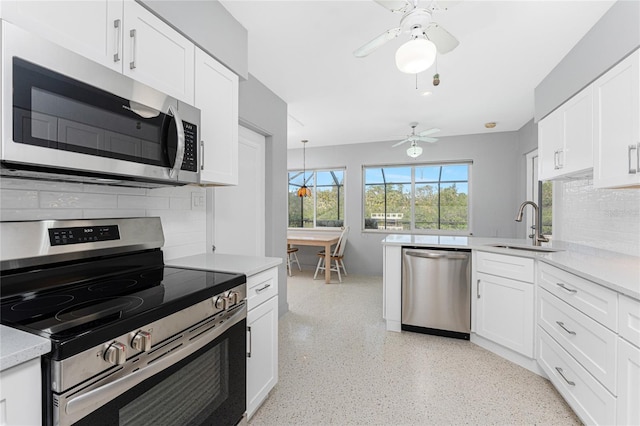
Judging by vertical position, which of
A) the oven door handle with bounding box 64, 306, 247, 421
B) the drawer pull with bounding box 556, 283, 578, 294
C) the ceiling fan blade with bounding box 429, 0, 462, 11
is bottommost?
the oven door handle with bounding box 64, 306, 247, 421

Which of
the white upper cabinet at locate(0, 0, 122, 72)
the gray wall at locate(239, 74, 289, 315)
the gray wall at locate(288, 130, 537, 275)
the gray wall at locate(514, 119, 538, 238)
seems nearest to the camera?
the white upper cabinet at locate(0, 0, 122, 72)

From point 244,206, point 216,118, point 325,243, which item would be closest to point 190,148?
point 216,118

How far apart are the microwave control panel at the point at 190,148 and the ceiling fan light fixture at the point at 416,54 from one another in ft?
3.68

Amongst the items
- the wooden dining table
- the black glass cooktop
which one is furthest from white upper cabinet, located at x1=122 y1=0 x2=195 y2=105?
the wooden dining table

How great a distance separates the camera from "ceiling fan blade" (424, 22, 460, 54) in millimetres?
1564

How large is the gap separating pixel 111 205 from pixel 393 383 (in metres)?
2.09

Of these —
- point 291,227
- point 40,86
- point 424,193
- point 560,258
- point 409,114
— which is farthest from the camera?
point 291,227

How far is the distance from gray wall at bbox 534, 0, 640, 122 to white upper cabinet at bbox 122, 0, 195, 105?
8.24ft

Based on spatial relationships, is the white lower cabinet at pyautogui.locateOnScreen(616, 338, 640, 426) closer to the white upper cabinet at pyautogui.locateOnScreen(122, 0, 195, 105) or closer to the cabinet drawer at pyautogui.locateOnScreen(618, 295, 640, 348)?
the cabinet drawer at pyautogui.locateOnScreen(618, 295, 640, 348)

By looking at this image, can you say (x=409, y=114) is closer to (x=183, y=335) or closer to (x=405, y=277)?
(x=405, y=277)

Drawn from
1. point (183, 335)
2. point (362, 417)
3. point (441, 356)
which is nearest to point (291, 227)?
point (441, 356)

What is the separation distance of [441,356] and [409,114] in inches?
117

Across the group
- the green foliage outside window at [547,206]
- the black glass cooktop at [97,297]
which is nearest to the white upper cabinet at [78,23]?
the black glass cooktop at [97,297]

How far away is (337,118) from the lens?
4.16m
